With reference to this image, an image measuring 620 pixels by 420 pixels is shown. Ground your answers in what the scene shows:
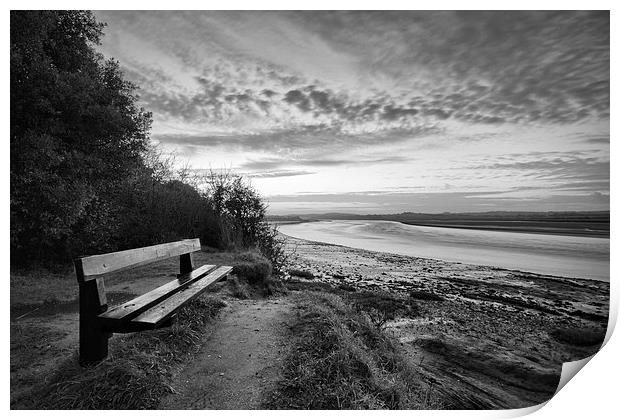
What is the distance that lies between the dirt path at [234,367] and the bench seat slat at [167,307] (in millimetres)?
540

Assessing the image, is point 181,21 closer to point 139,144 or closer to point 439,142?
point 139,144

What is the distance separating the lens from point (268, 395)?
2.83 metres

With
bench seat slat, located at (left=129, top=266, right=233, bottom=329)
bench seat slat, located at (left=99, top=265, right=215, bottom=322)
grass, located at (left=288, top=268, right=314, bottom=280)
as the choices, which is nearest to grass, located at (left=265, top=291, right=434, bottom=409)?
bench seat slat, located at (left=129, top=266, right=233, bottom=329)

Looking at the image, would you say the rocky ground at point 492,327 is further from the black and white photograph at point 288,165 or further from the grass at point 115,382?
the grass at point 115,382

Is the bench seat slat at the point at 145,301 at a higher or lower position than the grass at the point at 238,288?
higher

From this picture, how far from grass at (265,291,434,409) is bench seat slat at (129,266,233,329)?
1128 mm

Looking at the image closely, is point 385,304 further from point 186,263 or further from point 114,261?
point 114,261

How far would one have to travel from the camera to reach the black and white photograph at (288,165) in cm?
295

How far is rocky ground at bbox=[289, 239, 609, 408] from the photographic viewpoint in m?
4.13

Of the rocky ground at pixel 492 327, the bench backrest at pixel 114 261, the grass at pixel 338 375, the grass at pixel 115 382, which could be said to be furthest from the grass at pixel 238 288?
the rocky ground at pixel 492 327

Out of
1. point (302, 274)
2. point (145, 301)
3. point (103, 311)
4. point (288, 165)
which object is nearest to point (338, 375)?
point (145, 301)

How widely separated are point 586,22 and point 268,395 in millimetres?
5192

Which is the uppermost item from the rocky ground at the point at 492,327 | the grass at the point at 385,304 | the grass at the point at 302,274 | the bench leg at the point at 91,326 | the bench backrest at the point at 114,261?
the bench backrest at the point at 114,261

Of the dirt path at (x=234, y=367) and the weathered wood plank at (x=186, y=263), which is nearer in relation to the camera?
the dirt path at (x=234, y=367)
